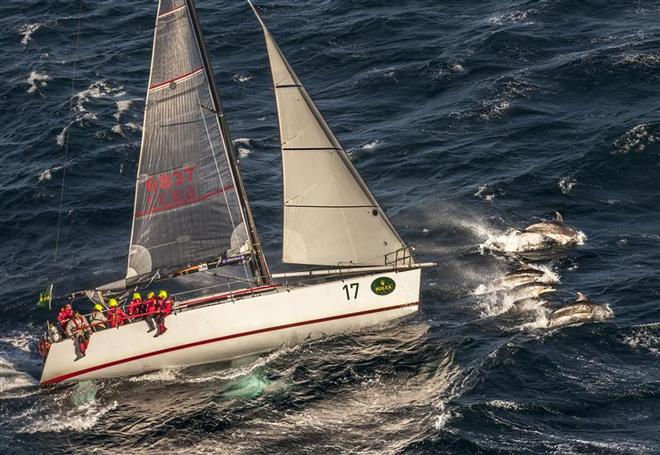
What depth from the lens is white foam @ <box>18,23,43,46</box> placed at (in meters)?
79.1

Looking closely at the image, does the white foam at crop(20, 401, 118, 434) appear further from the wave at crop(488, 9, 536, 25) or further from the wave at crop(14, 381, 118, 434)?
the wave at crop(488, 9, 536, 25)

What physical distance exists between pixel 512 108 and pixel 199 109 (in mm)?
25415

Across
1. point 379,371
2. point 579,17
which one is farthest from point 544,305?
point 579,17

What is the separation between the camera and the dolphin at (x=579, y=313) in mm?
42750

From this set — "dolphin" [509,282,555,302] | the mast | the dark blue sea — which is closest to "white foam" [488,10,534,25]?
the dark blue sea

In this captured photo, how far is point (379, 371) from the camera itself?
40.8 metres

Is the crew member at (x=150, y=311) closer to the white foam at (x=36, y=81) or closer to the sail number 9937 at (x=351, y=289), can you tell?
the sail number 9937 at (x=351, y=289)

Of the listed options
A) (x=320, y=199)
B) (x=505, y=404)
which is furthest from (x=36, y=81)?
(x=505, y=404)

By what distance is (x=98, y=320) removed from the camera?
4250 centimetres

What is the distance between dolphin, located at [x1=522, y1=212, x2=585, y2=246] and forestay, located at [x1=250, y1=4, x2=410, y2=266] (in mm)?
9579

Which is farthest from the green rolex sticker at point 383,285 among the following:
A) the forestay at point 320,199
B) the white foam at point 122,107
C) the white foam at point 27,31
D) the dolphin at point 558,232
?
the white foam at point 27,31

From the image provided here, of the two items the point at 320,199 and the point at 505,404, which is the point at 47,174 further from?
the point at 505,404

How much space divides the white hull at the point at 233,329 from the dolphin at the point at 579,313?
5.76 m

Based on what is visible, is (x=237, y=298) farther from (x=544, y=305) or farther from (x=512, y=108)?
(x=512, y=108)
